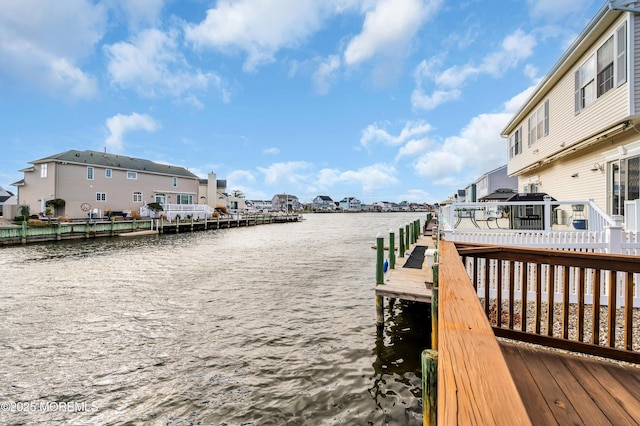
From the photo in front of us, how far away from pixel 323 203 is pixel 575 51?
125 metres

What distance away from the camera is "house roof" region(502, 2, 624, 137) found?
794 cm

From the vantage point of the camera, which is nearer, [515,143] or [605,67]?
[605,67]

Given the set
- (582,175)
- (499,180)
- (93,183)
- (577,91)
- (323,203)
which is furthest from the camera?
(323,203)

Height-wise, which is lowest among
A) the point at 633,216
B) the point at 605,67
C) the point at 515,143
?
the point at 633,216

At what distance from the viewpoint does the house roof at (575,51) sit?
7938 millimetres

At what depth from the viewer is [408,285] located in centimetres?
688

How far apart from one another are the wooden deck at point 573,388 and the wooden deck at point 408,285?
3.07 meters

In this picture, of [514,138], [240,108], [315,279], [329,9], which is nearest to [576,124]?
[514,138]

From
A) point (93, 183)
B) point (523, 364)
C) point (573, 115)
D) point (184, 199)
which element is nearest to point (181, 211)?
point (184, 199)

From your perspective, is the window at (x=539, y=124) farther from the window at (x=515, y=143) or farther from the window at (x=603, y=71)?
the window at (x=603, y=71)

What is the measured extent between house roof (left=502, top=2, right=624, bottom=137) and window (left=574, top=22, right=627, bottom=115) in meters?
0.37

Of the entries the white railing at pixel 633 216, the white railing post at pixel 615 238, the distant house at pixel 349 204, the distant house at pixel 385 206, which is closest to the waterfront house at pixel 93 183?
the white railing post at pixel 615 238

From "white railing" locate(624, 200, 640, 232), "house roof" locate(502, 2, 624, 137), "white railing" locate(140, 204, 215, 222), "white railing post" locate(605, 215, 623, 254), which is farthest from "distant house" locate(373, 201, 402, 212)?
"white railing post" locate(605, 215, 623, 254)

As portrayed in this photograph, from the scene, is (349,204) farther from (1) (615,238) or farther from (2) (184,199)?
(1) (615,238)
